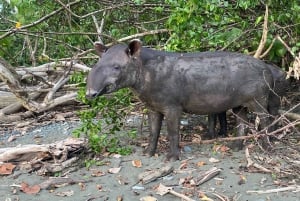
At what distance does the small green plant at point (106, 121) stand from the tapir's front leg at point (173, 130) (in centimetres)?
58

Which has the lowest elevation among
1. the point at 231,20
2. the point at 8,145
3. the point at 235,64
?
the point at 8,145

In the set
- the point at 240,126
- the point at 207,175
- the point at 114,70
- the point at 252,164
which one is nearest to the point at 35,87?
the point at 114,70

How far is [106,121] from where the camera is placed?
699 cm

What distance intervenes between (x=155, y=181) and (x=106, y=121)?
146cm

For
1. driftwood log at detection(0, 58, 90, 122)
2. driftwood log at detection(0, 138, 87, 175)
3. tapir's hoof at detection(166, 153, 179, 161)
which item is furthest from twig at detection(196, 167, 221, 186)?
driftwood log at detection(0, 58, 90, 122)

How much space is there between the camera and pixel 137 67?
606 centimetres

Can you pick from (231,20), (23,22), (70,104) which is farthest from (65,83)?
(231,20)

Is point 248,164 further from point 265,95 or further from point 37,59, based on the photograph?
point 37,59

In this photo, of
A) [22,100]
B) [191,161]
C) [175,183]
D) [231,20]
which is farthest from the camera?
[22,100]

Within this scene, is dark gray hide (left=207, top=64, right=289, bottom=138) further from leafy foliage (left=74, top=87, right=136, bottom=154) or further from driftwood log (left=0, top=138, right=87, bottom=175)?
driftwood log (left=0, top=138, right=87, bottom=175)

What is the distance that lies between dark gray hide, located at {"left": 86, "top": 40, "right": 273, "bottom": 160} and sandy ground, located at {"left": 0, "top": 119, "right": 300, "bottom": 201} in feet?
1.03

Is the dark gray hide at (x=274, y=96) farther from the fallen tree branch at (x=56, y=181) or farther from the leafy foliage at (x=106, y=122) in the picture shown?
the fallen tree branch at (x=56, y=181)

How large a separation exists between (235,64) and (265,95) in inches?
19.2

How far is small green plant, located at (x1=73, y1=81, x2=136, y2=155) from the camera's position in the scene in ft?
21.8
